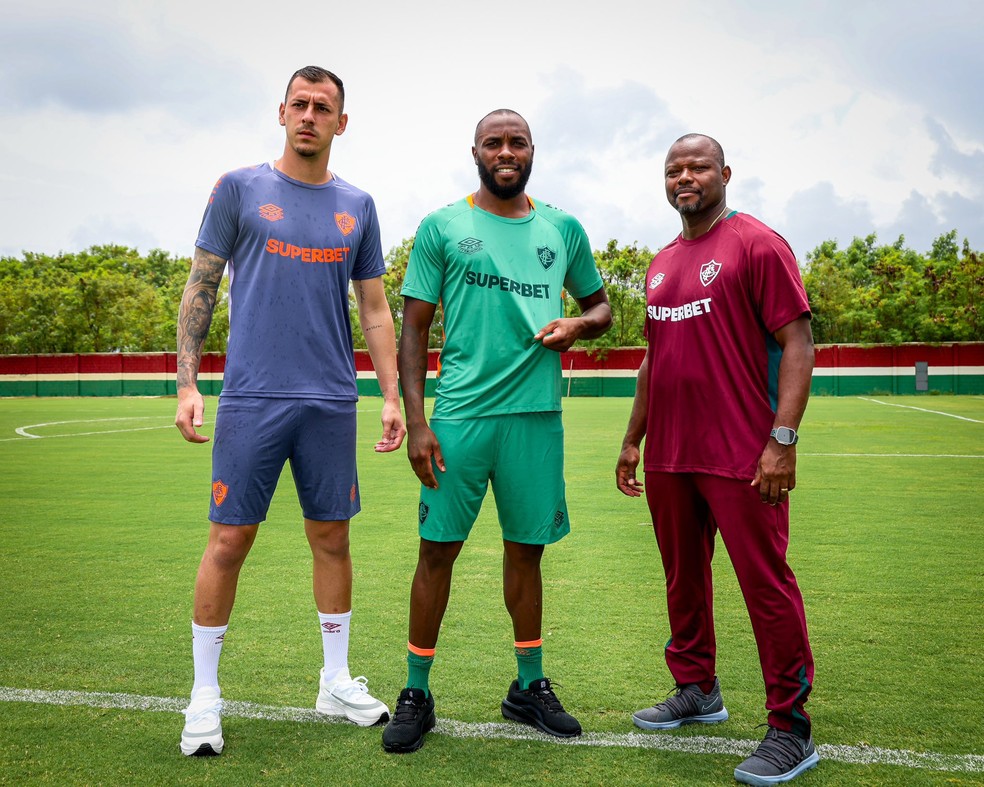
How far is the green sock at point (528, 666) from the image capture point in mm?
3660

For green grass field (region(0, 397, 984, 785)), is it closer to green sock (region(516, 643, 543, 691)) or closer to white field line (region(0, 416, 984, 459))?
green sock (region(516, 643, 543, 691))

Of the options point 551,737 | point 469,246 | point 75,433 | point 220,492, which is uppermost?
point 469,246

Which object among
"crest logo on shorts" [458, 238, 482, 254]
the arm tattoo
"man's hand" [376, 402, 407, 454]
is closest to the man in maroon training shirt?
"crest logo on shorts" [458, 238, 482, 254]

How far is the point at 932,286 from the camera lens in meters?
52.9

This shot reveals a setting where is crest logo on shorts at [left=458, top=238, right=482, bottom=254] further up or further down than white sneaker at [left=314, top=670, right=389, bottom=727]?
further up

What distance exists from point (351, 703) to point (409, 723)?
1.14 feet

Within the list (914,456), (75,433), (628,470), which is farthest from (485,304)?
(75,433)

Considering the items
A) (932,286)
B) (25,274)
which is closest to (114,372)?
(25,274)

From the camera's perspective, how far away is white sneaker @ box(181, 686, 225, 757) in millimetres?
3240

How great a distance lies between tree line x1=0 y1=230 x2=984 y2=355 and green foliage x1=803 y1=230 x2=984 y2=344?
59 mm

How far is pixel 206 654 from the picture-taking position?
11.4 ft

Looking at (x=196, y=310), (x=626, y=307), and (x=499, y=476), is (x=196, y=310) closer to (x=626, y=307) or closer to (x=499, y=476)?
(x=499, y=476)

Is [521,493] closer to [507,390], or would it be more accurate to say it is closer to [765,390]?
[507,390]

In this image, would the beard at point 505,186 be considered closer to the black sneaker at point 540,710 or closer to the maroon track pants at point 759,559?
the maroon track pants at point 759,559
